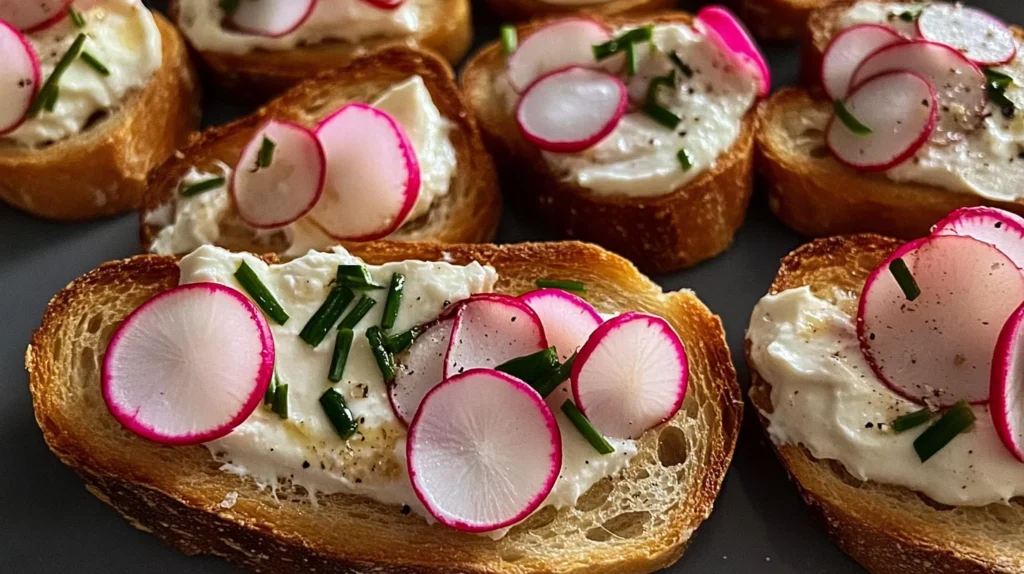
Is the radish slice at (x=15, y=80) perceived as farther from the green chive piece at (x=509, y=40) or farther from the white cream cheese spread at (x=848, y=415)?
the white cream cheese spread at (x=848, y=415)

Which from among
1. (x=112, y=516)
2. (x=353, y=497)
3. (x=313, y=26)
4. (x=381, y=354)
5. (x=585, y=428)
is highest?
(x=313, y=26)

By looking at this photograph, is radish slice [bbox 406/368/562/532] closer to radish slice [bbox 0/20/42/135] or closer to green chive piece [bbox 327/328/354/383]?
green chive piece [bbox 327/328/354/383]

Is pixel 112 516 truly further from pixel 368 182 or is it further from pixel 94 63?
pixel 94 63

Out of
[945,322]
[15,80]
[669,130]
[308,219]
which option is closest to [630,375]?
[945,322]

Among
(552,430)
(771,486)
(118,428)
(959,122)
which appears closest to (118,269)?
(118,428)

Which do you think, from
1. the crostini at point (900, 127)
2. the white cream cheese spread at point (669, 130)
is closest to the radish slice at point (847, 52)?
the crostini at point (900, 127)

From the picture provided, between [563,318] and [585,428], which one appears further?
[563,318]
